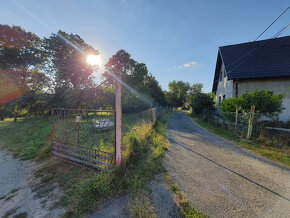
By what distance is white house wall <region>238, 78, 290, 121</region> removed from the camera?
23.4 feet

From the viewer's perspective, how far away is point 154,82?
26766mm

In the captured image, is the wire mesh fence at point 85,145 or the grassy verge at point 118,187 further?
the wire mesh fence at point 85,145

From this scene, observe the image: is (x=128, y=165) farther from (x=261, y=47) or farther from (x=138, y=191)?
(x=261, y=47)

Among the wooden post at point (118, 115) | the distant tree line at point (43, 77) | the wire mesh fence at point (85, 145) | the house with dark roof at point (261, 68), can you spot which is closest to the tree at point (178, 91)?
the distant tree line at point (43, 77)

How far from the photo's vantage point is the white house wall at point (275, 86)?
712cm

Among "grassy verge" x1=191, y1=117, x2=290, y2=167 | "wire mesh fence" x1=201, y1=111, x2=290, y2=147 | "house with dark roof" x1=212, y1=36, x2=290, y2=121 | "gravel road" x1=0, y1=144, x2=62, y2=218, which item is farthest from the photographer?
"house with dark roof" x1=212, y1=36, x2=290, y2=121

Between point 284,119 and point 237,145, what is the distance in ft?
21.1

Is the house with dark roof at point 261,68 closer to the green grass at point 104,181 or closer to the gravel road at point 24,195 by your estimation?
the green grass at point 104,181

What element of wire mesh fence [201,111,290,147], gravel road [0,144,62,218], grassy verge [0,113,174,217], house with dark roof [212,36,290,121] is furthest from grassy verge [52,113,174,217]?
house with dark roof [212,36,290,121]

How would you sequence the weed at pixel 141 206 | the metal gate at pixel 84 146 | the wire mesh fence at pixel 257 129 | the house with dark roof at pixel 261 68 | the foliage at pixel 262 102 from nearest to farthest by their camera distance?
the weed at pixel 141 206
the metal gate at pixel 84 146
the wire mesh fence at pixel 257 129
the foliage at pixel 262 102
the house with dark roof at pixel 261 68

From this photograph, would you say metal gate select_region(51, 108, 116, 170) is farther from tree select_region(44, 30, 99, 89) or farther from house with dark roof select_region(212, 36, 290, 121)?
tree select_region(44, 30, 99, 89)

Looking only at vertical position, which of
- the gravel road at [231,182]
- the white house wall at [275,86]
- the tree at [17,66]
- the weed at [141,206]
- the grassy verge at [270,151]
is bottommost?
the gravel road at [231,182]

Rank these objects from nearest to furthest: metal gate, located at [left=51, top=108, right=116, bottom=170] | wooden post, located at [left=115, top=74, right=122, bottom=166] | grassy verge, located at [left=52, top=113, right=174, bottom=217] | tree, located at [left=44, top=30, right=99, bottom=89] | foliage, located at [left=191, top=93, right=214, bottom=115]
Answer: grassy verge, located at [left=52, top=113, right=174, bottom=217] < wooden post, located at [left=115, top=74, right=122, bottom=166] < metal gate, located at [left=51, top=108, right=116, bottom=170] < foliage, located at [left=191, top=93, right=214, bottom=115] < tree, located at [left=44, top=30, right=99, bottom=89]

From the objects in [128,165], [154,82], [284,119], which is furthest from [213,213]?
[154,82]
